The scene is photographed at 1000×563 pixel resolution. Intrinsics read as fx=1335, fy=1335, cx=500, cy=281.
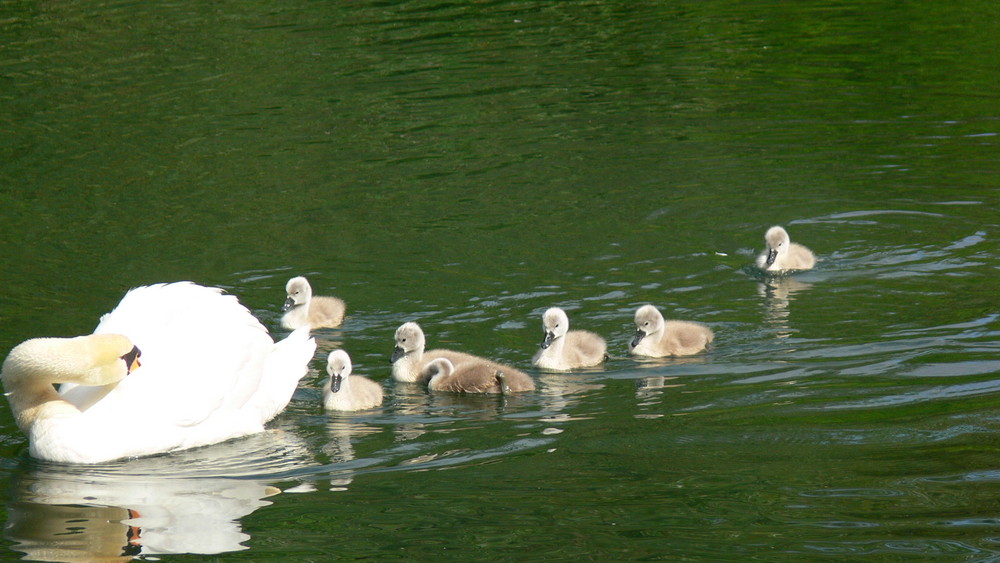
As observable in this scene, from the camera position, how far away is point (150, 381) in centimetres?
714

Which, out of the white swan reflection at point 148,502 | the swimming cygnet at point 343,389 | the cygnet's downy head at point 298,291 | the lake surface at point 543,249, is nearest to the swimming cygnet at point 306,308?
the cygnet's downy head at point 298,291

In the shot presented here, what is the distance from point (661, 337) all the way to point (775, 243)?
1686 mm

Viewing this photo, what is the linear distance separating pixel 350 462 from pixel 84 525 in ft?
4.52

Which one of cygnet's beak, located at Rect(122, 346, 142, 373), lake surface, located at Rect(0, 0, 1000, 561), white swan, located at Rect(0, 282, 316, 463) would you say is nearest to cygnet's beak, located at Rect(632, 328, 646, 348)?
lake surface, located at Rect(0, 0, 1000, 561)

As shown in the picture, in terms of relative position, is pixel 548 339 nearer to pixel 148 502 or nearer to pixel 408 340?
pixel 408 340

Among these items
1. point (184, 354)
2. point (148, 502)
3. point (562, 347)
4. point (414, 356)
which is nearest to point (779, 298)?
point (562, 347)

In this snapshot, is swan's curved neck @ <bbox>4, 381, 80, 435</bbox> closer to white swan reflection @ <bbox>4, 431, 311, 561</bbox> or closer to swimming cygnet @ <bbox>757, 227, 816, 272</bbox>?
white swan reflection @ <bbox>4, 431, 311, 561</bbox>

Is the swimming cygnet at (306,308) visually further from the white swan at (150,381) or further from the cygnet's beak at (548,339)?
the cygnet's beak at (548,339)

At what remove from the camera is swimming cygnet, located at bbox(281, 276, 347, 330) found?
923 centimetres

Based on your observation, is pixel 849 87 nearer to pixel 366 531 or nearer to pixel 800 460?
pixel 800 460

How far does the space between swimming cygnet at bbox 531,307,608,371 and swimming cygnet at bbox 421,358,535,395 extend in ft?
0.86

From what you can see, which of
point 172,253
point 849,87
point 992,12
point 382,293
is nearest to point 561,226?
point 382,293

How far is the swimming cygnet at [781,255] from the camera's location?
31.6 feet

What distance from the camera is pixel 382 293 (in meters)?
9.77
